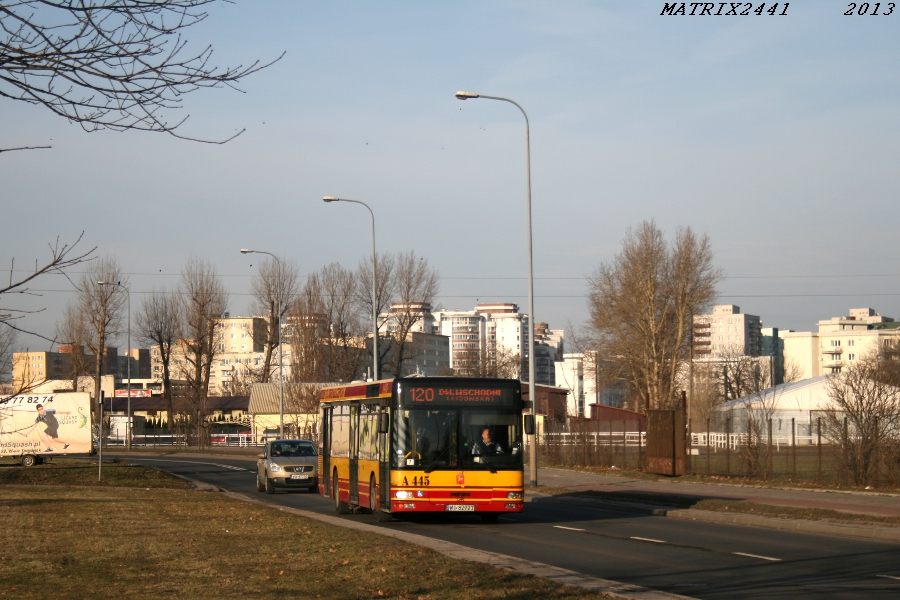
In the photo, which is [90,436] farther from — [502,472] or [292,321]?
[292,321]

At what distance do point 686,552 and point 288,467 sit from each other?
58.5 ft

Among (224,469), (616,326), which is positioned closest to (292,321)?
(616,326)

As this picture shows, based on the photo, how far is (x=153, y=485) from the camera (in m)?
29.9

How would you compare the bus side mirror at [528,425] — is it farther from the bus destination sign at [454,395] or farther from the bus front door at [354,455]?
the bus front door at [354,455]

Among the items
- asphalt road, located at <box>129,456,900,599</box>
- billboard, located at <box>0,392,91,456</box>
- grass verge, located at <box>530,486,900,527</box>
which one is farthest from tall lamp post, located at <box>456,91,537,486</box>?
billboard, located at <box>0,392,91,456</box>

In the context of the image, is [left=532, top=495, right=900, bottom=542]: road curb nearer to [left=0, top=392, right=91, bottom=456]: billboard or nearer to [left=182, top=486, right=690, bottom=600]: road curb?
[left=182, top=486, right=690, bottom=600]: road curb

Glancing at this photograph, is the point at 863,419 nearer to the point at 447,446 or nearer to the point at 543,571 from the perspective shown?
the point at 447,446

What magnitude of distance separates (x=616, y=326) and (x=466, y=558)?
179ft

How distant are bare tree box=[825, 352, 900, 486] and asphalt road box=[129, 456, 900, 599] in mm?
7062

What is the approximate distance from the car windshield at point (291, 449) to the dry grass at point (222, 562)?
39.5 ft

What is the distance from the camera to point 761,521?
63.4 ft

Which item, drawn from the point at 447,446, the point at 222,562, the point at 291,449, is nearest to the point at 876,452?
the point at 447,446

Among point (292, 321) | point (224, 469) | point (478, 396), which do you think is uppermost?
point (292, 321)

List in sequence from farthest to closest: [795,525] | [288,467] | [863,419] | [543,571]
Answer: [288,467] < [863,419] < [795,525] < [543,571]
